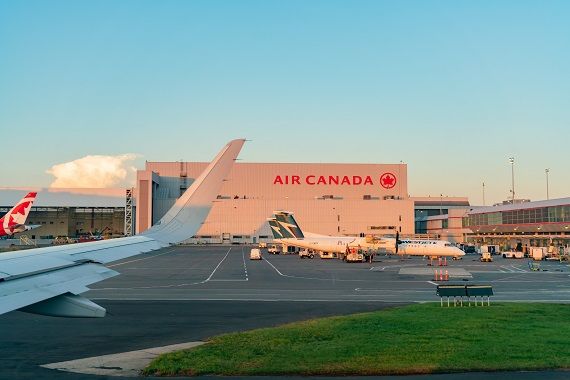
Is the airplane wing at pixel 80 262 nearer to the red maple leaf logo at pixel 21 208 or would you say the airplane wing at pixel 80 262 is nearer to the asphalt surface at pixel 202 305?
the asphalt surface at pixel 202 305

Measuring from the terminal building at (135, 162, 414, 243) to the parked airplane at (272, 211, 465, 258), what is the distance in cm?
4619

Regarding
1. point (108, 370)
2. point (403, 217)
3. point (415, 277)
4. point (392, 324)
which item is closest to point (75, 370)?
point (108, 370)

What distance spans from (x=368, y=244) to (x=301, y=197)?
64004mm

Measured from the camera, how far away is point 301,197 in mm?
140375

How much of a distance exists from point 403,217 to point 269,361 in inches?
4864

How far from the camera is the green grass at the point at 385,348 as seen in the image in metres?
14.2

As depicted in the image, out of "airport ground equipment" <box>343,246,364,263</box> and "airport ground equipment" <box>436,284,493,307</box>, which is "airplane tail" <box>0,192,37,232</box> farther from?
"airport ground equipment" <box>436,284,493,307</box>

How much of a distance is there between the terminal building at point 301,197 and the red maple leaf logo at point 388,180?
0.88 feet

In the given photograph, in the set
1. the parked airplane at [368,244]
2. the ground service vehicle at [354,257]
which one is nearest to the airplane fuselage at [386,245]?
the parked airplane at [368,244]

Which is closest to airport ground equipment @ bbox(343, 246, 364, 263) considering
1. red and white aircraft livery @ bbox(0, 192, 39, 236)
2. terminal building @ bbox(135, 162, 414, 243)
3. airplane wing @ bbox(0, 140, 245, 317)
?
red and white aircraft livery @ bbox(0, 192, 39, 236)

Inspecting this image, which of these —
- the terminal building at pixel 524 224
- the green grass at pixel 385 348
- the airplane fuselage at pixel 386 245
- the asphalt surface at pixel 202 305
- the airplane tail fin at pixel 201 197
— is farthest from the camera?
the terminal building at pixel 524 224

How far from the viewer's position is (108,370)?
14.2 metres

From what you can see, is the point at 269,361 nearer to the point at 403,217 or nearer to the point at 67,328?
the point at 67,328

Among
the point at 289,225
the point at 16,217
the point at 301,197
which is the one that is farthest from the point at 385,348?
the point at 301,197
